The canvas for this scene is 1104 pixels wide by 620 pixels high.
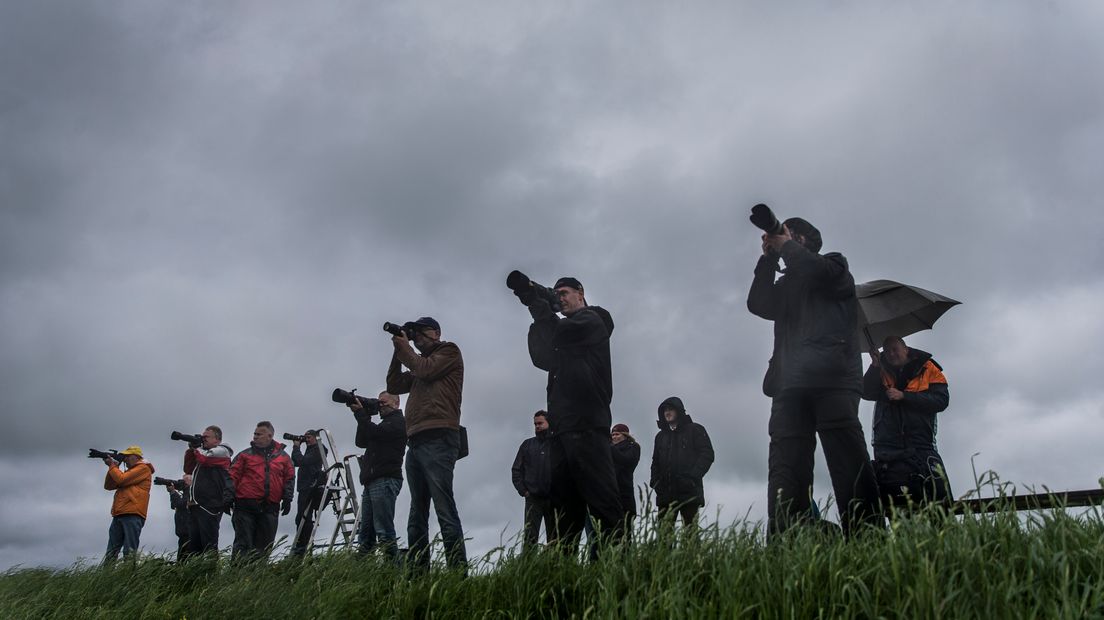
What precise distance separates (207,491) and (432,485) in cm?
542

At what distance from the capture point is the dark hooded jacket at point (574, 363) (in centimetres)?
525

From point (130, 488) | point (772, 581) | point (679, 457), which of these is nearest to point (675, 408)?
point (679, 457)

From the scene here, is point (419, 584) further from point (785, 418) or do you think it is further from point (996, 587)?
point (996, 587)

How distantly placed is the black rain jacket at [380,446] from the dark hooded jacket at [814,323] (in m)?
3.98

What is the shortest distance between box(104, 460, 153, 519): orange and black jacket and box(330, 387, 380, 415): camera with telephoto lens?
169 inches

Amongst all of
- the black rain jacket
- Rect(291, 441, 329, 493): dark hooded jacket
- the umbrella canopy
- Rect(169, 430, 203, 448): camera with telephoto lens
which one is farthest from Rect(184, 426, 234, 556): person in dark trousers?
the umbrella canopy

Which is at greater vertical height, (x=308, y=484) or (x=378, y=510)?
(x=308, y=484)

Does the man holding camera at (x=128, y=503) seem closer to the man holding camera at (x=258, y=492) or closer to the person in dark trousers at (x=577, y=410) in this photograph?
the man holding camera at (x=258, y=492)

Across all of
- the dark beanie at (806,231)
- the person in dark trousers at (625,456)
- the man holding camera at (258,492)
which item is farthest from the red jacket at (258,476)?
the dark beanie at (806,231)

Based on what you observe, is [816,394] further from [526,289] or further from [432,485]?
[432,485]

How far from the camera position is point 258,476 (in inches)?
399

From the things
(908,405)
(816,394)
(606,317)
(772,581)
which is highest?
(606,317)

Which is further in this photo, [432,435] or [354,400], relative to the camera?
[354,400]

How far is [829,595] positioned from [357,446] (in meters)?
5.71
